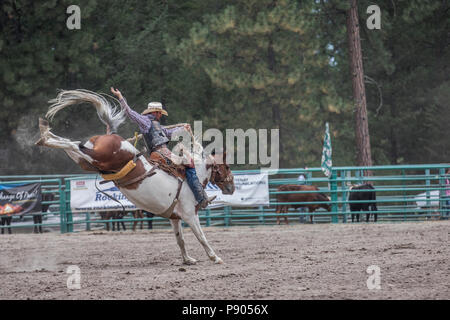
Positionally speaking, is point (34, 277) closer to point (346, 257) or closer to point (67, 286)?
point (67, 286)

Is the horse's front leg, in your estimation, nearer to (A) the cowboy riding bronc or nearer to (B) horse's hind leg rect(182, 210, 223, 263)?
(A) the cowboy riding bronc

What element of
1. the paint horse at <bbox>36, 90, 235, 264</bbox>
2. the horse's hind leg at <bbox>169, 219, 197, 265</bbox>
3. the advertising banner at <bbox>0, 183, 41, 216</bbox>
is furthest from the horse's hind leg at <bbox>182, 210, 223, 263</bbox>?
the advertising banner at <bbox>0, 183, 41, 216</bbox>

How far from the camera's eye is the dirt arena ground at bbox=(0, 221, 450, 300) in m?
5.61

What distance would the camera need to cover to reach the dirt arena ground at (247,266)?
18.4 ft

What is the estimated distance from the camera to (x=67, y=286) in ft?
20.5

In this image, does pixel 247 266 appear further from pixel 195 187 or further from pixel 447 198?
pixel 447 198

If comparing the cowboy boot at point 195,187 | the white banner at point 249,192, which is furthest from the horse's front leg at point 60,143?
the white banner at point 249,192

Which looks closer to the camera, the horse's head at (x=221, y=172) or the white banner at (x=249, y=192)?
the horse's head at (x=221, y=172)

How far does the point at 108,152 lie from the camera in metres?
7.12

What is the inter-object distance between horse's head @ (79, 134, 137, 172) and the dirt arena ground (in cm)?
133

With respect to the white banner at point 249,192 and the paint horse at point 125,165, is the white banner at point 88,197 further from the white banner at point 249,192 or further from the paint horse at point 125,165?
the paint horse at point 125,165

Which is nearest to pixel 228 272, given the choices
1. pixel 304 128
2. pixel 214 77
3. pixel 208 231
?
pixel 208 231

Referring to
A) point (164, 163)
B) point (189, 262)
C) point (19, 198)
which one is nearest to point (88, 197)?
point (19, 198)

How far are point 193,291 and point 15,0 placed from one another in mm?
21382
